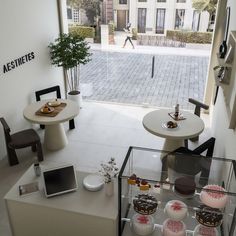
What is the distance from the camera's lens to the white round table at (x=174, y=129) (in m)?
4.18

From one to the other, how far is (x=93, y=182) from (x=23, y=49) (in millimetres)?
3367

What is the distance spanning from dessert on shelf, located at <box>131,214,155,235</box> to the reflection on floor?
6.45 ft

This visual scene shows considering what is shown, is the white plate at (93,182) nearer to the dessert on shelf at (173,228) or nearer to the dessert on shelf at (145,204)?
the dessert on shelf at (145,204)

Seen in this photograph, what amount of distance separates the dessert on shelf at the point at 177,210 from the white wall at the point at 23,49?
3296mm

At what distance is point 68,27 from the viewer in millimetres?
6844

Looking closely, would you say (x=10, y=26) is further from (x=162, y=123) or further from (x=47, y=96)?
(x=162, y=123)

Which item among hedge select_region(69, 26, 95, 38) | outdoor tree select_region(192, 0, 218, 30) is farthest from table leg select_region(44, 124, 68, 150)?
outdoor tree select_region(192, 0, 218, 30)

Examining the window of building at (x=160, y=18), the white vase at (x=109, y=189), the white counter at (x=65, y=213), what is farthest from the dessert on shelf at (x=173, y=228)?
the window of building at (x=160, y=18)

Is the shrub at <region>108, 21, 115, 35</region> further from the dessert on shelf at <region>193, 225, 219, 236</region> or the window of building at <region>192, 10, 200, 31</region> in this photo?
the dessert on shelf at <region>193, 225, 219, 236</region>

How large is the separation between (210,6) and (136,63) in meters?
2.07

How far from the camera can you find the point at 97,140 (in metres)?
5.40

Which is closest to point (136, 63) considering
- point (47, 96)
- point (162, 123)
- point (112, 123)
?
point (112, 123)

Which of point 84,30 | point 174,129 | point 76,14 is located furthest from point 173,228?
point 76,14

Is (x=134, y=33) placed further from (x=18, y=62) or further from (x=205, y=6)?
(x=18, y=62)
